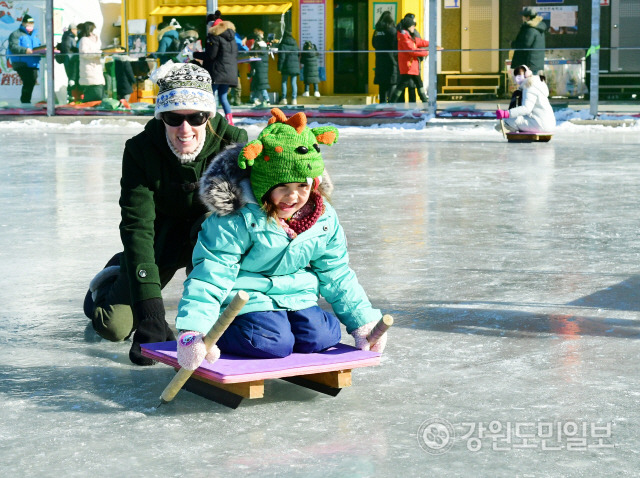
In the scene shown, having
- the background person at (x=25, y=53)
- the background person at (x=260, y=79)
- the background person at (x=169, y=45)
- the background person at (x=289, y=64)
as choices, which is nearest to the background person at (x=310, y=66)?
the background person at (x=289, y=64)

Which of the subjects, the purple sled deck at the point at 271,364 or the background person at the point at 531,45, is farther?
the background person at the point at 531,45

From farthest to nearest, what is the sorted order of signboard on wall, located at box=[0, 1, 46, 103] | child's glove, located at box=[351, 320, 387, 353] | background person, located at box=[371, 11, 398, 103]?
signboard on wall, located at box=[0, 1, 46, 103]
background person, located at box=[371, 11, 398, 103]
child's glove, located at box=[351, 320, 387, 353]

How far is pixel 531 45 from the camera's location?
16.6 m

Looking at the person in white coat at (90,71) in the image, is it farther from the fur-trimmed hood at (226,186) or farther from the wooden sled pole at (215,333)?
the wooden sled pole at (215,333)

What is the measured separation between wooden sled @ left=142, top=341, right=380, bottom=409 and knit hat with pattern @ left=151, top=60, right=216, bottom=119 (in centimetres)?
86

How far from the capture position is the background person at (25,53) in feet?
61.1

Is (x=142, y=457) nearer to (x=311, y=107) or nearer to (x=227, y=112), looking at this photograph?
(x=227, y=112)

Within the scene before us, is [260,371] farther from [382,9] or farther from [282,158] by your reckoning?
[382,9]

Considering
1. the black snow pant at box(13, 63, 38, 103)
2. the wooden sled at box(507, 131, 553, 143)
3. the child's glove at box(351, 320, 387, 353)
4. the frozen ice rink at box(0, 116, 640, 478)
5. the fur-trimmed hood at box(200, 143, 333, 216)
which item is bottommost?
the frozen ice rink at box(0, 116, 640, 478)

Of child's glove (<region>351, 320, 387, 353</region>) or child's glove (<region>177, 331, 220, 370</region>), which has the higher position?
child's glove (<region>177, 331, 220, 370</region>)

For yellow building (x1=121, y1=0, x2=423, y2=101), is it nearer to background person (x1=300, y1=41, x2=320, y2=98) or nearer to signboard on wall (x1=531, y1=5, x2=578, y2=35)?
background person (x1=300, y1=41, x2=320, y2=98)

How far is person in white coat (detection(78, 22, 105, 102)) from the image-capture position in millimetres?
18047

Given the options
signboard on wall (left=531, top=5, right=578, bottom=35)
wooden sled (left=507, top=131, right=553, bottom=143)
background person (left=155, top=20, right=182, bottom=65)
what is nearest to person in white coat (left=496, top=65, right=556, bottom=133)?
wooden sled (left=507, top=131, right=553, bottom=143)

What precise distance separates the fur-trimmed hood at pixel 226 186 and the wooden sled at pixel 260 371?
0.47 m
